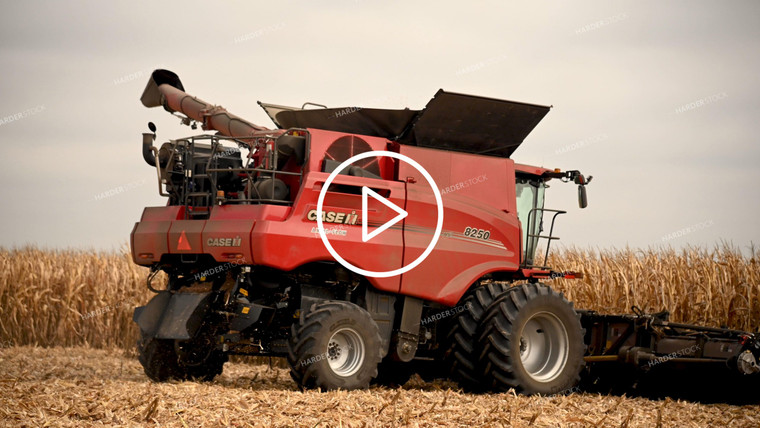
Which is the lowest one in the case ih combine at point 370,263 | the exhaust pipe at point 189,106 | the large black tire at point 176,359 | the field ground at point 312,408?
the field ground at point 312,408

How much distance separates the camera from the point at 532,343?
12.0 metres

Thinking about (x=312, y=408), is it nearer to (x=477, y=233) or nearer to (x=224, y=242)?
(x=224, y=242)

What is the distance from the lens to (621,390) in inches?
482

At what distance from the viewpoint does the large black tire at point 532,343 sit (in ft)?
37.1

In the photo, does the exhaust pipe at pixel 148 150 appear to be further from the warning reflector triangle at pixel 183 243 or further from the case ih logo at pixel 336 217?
the case ih logo at pixel 336 217

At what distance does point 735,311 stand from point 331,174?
28.8ft

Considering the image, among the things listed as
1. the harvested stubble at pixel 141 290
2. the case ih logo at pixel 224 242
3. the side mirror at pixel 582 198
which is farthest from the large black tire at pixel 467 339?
the harvested stubble at pixel 141 290

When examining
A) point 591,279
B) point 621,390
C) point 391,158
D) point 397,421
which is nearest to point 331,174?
point 391,158

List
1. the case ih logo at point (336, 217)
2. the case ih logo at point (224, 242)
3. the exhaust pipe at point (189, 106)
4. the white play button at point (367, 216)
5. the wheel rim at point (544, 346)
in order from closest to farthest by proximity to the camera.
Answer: the case ih logo at point (224, 242)
the case ih logo at point (336, 217)
the white play button at point (367, 216)
the wheel rim at point (544, 346)
the exhaust pipe at point (189, 106)

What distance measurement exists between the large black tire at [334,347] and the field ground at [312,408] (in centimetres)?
29

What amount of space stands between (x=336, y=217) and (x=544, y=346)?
140 inches

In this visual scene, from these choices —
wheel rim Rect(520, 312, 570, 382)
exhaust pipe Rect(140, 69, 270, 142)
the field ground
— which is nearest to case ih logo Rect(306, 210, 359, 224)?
exhaust pipe Rect(140, 69, 270, 142)

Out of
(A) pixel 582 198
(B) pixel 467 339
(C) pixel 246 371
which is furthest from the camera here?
(C) pixel 246 371

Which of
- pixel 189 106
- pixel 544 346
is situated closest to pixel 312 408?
pixel 544 346
